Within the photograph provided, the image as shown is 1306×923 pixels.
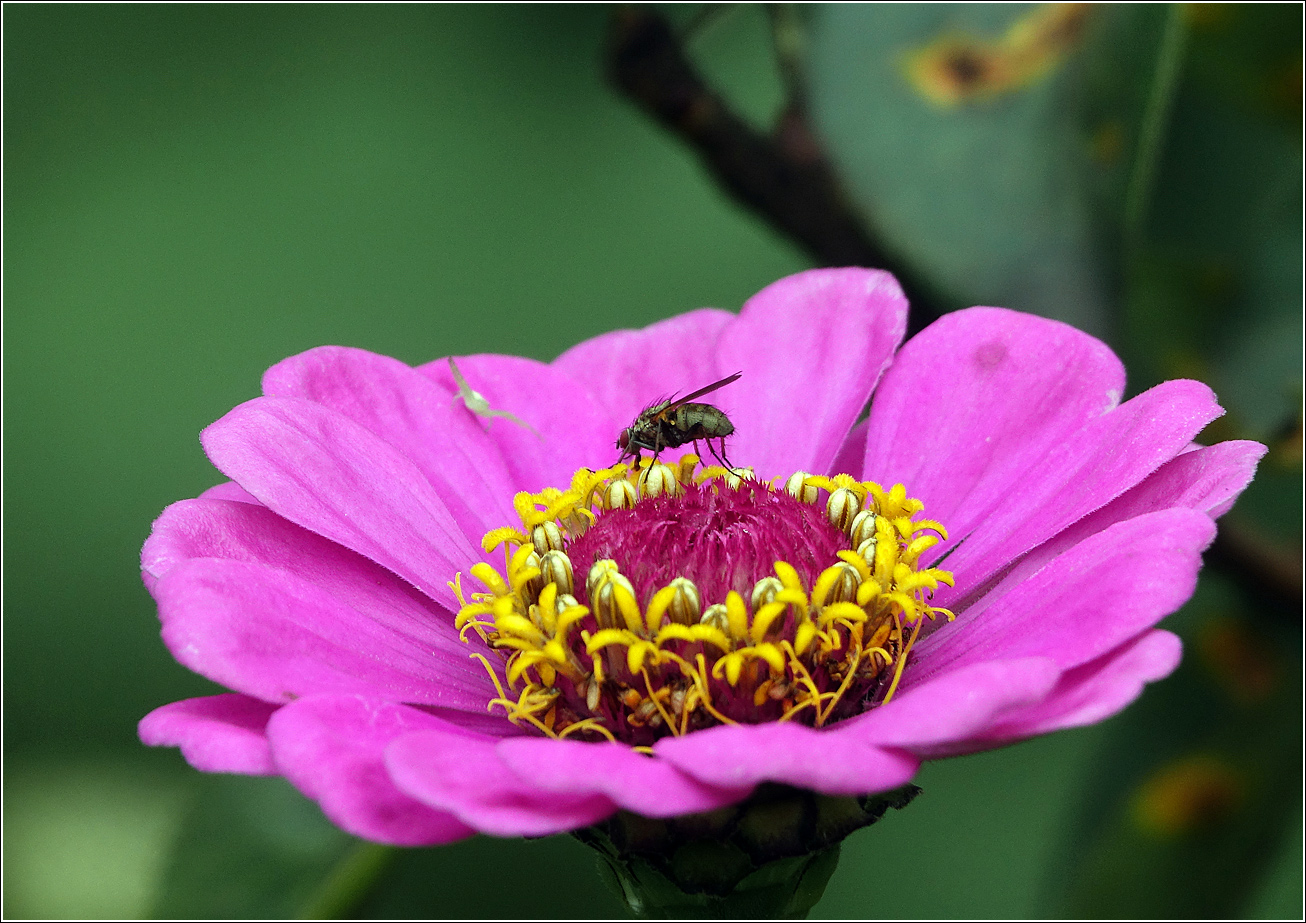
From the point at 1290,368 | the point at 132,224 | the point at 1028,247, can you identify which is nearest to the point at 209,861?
the point at 1028,247

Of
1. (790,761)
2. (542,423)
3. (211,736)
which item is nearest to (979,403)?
(542,423)

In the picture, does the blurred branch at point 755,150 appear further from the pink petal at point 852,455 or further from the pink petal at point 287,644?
the pink petal at point 287,644

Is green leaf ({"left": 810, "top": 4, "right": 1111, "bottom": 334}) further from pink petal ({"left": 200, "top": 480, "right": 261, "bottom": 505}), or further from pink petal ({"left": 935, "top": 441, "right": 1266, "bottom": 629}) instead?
pink petal ({"left": 200, "top": 480, "right": 261, "bottom": 505})

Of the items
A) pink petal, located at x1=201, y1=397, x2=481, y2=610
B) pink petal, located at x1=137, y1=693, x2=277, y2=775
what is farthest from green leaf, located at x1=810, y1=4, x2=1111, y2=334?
pink petal, located at x1=137, y1=693, x2=277, y2=775

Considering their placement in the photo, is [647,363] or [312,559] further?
[647,363]

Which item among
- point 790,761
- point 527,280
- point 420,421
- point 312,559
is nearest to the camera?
point 790,761

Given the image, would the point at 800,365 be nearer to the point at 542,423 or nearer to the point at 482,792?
the point at 542,423

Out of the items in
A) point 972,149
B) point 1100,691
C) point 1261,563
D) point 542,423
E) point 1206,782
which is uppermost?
point 972,149

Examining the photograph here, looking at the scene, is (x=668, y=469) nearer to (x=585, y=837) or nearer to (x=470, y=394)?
(x=470, y=394)
